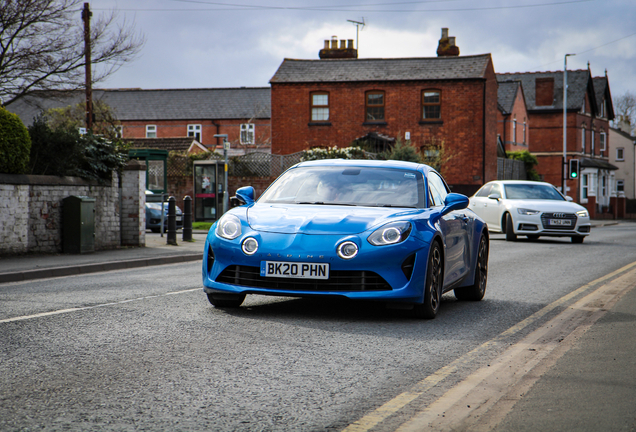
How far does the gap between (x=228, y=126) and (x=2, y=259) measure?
52940 millimetres

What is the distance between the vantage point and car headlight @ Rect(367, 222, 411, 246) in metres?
6.55

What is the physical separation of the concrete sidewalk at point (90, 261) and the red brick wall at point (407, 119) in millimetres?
26205

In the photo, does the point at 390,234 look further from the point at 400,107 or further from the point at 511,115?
the point at 511,115

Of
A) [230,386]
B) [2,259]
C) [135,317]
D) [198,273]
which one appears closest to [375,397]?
[230,386]

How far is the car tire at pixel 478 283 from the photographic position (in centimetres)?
859

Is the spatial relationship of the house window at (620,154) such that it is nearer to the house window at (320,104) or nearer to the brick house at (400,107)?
→ the brick house at (400,107)

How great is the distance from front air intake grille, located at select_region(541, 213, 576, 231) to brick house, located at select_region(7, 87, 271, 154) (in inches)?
1812

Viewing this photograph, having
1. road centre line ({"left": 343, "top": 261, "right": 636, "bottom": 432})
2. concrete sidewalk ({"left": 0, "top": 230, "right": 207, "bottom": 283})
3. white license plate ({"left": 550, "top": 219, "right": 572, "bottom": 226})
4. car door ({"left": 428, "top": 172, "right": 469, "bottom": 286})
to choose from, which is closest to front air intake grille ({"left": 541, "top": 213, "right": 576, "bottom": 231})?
white license plate ({"left": 550, "top": 219, "right": 572, "bottom": 226})

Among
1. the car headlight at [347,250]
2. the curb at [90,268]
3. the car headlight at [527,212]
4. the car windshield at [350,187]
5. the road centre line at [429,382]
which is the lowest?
the curb at [90,268]

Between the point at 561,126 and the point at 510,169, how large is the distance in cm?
1812

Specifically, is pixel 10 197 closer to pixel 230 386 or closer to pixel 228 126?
pixel 230 386

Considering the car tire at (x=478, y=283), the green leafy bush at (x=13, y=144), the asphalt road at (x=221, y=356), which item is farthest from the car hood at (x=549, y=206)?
the green leafy bush at (x=13, y=144)

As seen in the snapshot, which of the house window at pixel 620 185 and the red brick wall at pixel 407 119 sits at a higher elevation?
the red brick wall at pixel 407 119

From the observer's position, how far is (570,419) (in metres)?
3.79
